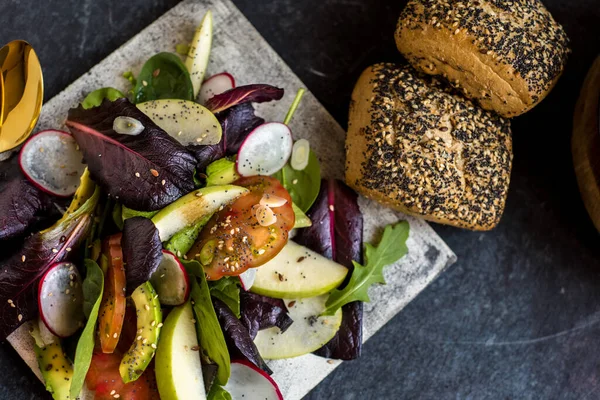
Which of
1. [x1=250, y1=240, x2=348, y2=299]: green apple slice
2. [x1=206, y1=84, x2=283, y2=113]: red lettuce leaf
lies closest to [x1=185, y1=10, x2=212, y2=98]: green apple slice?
[x1=206, y1=84, x2=283, y2=113]: red lettuce leaf

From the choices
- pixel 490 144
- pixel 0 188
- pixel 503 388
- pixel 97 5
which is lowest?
pixel 503 388

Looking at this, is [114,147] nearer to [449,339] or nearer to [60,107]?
[60,107]

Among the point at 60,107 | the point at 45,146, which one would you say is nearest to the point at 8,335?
the point at 45,146

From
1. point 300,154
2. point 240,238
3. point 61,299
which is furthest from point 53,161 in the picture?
point 300,154

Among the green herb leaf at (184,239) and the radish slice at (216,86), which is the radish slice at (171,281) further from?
the radish slice at (216,86)

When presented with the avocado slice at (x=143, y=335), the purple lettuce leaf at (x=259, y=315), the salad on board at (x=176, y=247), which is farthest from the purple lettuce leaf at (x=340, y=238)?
the avocado slice at (x=143, y=335)

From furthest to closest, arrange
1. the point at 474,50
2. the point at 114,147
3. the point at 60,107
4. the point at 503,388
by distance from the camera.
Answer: the point at 503,388, the point at 60,107, the point at 474,50, the point at 114,147

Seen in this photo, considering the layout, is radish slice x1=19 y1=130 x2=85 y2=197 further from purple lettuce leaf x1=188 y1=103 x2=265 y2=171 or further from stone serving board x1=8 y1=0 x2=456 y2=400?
purple lettuce leaf x1=188 y1=103 x2=265 y2=171
